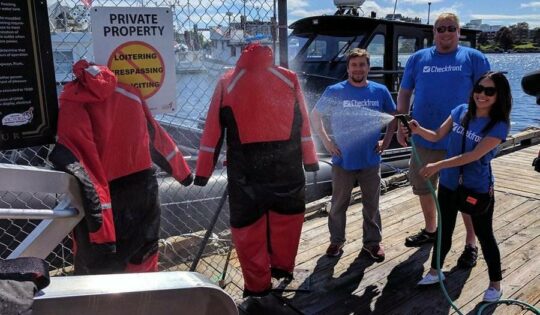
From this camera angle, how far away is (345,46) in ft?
22.1

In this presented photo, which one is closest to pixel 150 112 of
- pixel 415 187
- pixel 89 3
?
pixel 89 3

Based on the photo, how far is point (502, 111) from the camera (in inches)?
103

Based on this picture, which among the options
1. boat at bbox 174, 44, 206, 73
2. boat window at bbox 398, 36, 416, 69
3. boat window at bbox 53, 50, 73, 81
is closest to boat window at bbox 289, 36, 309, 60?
boat window at bbox 398, 36, 416, 69

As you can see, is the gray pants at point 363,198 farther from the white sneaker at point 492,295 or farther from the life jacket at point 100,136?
the life jacket at point 100,136

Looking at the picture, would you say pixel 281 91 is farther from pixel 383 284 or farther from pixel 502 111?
pixel 383 284

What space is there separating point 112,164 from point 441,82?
7.41ft

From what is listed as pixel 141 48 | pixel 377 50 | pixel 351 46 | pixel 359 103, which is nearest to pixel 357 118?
pixel 359 103

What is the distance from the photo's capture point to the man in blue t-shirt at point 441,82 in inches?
125

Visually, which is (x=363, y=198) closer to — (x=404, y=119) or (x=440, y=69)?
(x=404, y=119)

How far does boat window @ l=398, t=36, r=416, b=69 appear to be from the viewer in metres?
6.93

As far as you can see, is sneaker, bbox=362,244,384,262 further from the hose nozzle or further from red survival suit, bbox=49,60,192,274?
red survival suit, bbox=49,60,192,274

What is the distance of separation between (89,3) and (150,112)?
2.00 feet

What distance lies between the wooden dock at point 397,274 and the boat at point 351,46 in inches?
88.7

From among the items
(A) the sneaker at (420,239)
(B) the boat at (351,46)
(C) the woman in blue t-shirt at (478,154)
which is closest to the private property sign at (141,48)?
(C) the woman in blue t-shirt at (478,154)
